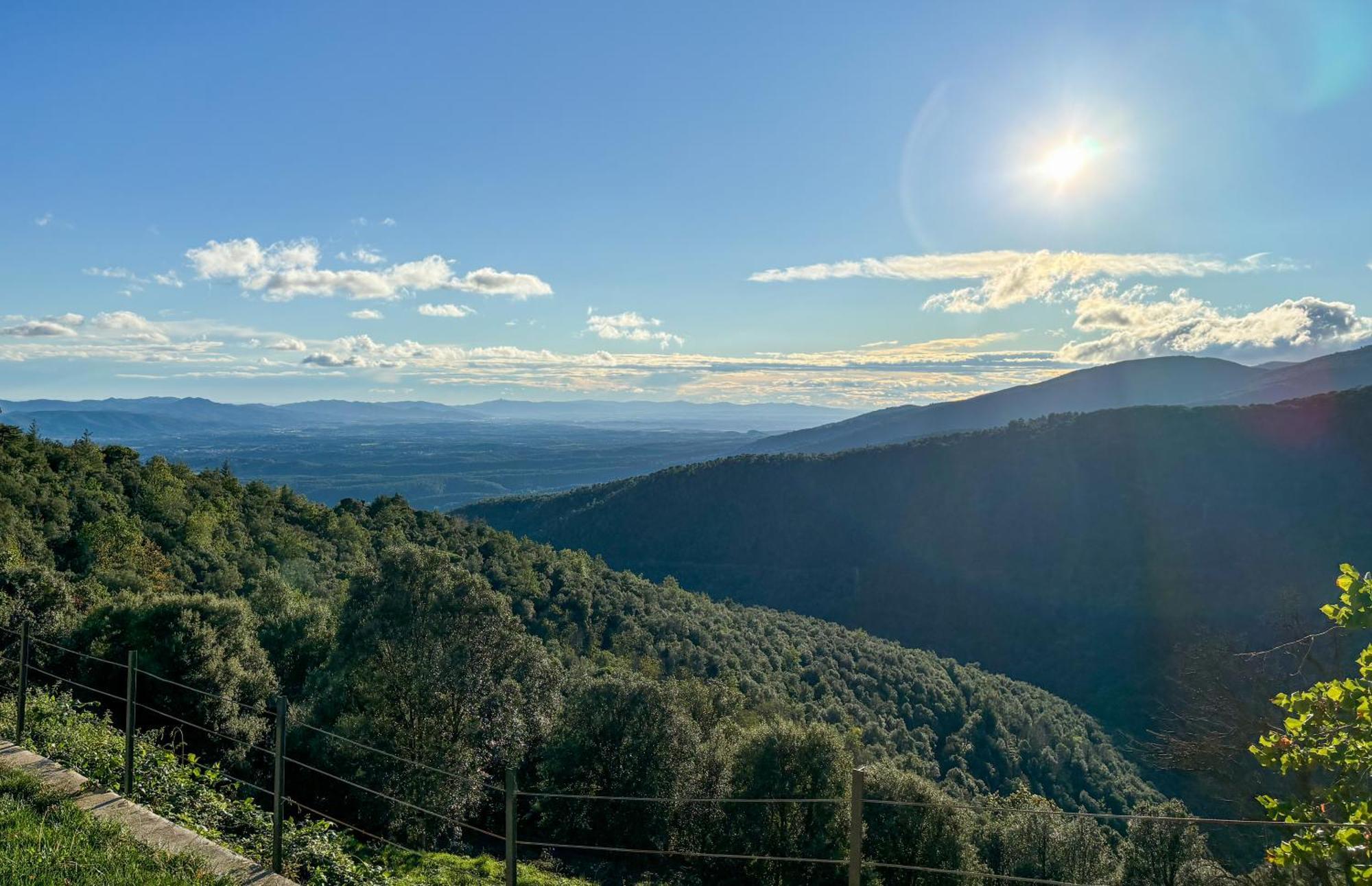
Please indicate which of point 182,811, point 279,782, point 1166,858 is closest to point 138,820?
point 182,811

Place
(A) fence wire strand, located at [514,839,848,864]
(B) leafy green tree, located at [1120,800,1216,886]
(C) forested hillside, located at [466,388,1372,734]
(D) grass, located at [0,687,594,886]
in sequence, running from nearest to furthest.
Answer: (A) fence wire strand, located at [514,839,848,864] < (D) grass, located at [0,687,594,886] < (B) leafy green tree, located at [1120,800,1216,886] < (C) forested hillside, located at [466,388,1372,734]

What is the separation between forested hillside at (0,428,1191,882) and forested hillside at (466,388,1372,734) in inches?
1122

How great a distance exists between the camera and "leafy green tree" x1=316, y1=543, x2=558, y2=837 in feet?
59.6

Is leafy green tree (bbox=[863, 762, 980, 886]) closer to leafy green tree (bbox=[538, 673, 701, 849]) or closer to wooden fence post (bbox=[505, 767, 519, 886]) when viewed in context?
leafy green tree (bbox=[538, 673, 701, 849])

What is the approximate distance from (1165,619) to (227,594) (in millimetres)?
98459

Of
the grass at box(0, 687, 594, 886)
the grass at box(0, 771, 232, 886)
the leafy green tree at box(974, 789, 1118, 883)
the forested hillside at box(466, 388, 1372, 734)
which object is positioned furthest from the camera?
the forested hillside at box(466, 388, 1372, 734)

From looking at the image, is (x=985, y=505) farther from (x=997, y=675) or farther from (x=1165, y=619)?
(x=997, y=675)

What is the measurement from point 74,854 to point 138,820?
1.25 meters

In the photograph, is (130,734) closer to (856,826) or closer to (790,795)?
(856,826)

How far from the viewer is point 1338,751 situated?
6027mm

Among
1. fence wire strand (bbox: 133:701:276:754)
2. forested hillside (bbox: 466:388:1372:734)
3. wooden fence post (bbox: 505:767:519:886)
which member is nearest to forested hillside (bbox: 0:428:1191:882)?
fence wire strand (bbox: 133:701:276:754)

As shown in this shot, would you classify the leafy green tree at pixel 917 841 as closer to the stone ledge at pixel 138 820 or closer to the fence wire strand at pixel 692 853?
the fence wire strand at pixel 692 853

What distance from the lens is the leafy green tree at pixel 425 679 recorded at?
18.2 metres

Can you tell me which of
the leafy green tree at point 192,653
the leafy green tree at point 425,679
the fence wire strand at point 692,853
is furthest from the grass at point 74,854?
the leafy green tree at point 192,653
